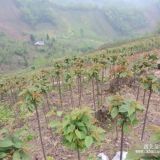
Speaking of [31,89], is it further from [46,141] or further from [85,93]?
[85,93]

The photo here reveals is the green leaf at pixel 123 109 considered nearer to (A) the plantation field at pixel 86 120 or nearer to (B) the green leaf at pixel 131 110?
(A) the plantation field at pixel 86 120

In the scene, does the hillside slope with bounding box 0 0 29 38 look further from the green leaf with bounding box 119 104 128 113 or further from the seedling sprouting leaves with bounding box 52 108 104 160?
the seedling sprouting leaves with bounding box 52 108 104 160

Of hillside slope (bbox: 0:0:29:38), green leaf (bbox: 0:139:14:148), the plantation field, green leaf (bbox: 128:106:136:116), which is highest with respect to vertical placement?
hillside slope (bbox: 0:0:29:38)

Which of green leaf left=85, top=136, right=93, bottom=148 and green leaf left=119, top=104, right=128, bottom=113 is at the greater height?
green leaf left=119, top=104, right=128, bottom=113

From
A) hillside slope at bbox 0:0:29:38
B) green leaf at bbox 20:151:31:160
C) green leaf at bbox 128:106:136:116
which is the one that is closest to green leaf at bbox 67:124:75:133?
green leaf at bbox 20:151:31:160

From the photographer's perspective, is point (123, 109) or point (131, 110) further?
point (123, 109)

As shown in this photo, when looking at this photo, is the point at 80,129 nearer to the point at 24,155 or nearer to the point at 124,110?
the point at 124,110

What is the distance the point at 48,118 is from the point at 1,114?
6444 mm

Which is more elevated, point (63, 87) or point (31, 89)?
point (31, 89)

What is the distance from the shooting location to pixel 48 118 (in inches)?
770

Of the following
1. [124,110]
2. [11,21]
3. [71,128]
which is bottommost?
[71,128]

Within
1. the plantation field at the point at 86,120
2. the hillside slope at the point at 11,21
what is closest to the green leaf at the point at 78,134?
the plantation field at the point at 86,120

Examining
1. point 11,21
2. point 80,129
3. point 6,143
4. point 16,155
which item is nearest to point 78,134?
point 80,129

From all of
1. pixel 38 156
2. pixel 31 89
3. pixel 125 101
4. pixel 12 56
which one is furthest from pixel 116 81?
pixel 12 56
